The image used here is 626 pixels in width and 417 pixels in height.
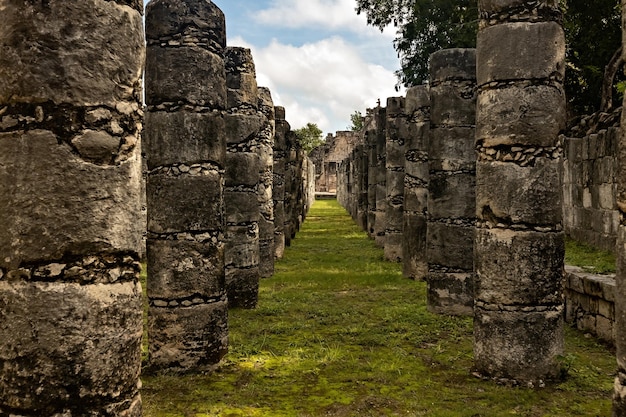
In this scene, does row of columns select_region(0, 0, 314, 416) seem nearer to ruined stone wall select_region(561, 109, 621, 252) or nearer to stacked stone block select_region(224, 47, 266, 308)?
stacked stone block select_region(224, 47, 266, 308)

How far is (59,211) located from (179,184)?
10.5ft

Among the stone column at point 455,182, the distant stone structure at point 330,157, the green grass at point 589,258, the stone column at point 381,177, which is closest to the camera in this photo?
the green grass at point 589,258

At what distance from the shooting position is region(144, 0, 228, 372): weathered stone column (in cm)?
591

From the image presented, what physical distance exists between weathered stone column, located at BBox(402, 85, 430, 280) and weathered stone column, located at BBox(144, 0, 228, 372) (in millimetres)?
5707

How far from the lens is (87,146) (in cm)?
283

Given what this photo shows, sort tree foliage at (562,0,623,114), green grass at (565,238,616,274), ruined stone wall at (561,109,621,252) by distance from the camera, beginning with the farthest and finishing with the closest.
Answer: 1. tree foliage at (562,0,623,114)
2. ruined stone wall at (561,109,621,252)
3. green grass at (565,238,616,274)

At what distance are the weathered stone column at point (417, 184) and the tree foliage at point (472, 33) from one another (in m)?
6.12

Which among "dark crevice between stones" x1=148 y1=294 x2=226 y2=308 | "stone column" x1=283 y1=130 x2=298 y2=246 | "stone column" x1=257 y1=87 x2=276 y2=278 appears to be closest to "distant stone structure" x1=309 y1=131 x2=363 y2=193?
"stone column" x1=283 y1=130 x2=298 y2=246

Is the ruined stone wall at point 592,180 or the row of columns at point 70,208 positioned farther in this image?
the ruined stone wall at point 592,180

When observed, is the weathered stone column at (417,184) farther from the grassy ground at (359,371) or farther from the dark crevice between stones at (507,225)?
the dark crevice between stones at (507,225)

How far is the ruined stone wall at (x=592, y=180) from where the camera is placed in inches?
397

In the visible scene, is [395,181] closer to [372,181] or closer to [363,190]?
[372,181]

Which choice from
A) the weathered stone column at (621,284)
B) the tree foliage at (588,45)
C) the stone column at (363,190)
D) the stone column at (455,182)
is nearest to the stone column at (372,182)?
the stone column at (363,190)

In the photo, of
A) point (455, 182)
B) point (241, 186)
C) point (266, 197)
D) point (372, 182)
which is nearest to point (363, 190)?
point (372, 182)
